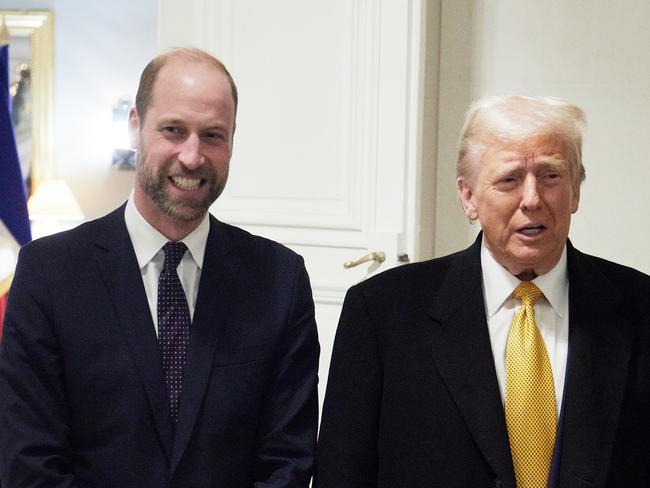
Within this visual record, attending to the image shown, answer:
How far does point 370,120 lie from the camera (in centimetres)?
328

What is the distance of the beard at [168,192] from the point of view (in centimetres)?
174

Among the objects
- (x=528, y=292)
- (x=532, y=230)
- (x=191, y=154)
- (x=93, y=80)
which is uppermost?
(x=93, y=80)

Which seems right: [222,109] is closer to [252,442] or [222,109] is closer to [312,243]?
[252,442]

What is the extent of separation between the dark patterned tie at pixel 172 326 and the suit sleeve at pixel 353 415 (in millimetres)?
261

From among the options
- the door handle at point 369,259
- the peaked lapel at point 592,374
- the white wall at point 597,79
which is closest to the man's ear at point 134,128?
the peaked lapel at point 592,374

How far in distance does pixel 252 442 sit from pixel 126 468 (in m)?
0.23

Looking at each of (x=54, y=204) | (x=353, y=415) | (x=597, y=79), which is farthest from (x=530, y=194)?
(x=54, y=204)

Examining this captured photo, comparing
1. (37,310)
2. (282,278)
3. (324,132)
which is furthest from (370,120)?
(37,310)

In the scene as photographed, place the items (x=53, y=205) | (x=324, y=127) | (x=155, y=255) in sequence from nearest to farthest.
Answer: (x=155, y=255)
(x=324, y=127)
(x=53, y=205)

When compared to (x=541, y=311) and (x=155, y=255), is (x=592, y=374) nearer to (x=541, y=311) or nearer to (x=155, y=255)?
(x=541, y=311)

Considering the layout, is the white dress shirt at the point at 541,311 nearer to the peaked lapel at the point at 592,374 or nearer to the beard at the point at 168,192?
the peaked lapel at the point at 592,374

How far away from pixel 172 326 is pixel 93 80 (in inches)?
182

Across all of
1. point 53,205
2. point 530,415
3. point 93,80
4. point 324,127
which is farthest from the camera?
point 93,80

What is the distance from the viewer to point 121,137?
609 centimetres
